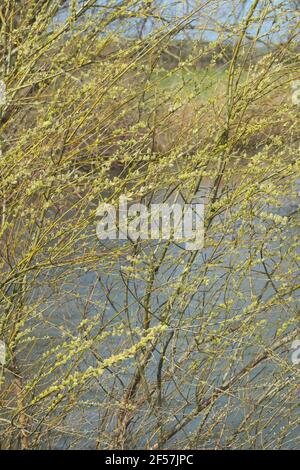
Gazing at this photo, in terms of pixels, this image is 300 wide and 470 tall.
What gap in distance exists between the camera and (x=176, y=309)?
3.28m

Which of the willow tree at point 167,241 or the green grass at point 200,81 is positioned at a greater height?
the green grass at point 200,81

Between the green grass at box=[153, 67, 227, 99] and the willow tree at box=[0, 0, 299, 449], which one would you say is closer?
the willow tree at box=[0, 0, 299, 449]

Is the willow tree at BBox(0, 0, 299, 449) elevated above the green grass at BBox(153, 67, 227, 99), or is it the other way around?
the green grass at BBox(153, 67, 227, 99)

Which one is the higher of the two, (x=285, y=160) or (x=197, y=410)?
(x=285, y=160)

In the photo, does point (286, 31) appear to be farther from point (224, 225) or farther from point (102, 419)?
point (102, 419)

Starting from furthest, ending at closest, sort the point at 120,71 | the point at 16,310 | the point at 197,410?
the point at 197,410 → the point at 16,310 → the point at 120,71

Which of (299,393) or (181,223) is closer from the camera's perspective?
(181,223)

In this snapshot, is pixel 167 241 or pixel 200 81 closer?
pixel 167 241

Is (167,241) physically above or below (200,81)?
below

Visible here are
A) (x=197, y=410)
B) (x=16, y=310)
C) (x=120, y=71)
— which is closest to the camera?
(x=120, y=71)

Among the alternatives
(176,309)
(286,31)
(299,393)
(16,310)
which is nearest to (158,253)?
(176,309)

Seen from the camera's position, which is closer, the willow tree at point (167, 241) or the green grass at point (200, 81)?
the willow tree at point (167, 241)
